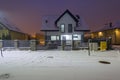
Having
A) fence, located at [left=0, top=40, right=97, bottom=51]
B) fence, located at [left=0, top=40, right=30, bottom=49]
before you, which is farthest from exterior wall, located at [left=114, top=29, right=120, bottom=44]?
fence, located at [left=0, top=40, right=30, bottom=49]

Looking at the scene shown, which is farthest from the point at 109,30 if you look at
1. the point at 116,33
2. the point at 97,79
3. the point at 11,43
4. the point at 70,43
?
the point at 97,79

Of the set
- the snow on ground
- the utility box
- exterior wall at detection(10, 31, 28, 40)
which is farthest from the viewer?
exterior wall at detection(10, 31, 28, 40)

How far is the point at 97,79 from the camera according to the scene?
716 cm

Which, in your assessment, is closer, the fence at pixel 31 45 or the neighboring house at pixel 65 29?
the fence at pixel 31 45

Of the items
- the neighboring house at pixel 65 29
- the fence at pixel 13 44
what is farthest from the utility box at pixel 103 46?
the neighboring house at pixel 65 29

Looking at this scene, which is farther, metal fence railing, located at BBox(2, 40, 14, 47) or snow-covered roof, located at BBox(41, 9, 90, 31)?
snow-covered roof, located at BBox(41, 9, 90, 31)

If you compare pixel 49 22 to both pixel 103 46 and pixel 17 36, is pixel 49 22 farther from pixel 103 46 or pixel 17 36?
pixel 103 46

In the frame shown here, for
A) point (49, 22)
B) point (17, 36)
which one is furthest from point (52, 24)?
point (17, 36)

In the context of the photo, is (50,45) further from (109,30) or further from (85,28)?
(109,30)

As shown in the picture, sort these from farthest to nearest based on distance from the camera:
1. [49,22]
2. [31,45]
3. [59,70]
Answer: [49,22] → [31,45] → [59,70]

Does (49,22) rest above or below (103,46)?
above

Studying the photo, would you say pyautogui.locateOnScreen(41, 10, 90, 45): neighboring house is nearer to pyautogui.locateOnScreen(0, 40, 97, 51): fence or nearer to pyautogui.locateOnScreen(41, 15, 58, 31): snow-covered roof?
pyautogui.locateOnScreen(41, 15, 58, 31): snow-covered roof

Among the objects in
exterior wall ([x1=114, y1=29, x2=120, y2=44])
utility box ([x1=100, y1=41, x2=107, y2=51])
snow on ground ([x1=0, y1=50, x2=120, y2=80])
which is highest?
exterior wall ([x1=114, y1=29, x2=120, y2=44])

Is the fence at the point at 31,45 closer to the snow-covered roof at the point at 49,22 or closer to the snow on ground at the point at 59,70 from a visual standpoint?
the snow-covered roof at the point at 49,22
